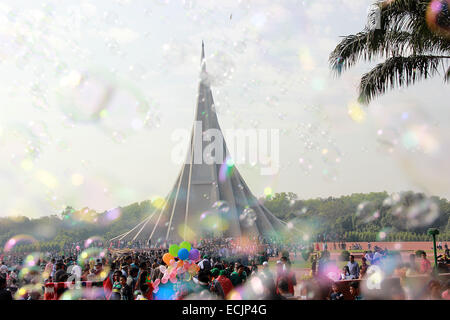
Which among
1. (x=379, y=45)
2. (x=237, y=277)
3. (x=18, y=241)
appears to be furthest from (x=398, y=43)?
(x=18, y=241)

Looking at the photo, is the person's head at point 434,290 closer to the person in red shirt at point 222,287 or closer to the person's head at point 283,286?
the person's head at point 283,286

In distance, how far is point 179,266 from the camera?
327 inches

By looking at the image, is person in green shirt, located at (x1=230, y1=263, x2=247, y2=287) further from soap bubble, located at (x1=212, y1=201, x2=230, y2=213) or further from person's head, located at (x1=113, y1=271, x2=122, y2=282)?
soap bubble, located at (x1=212, y1=201, x2=230, y2=213)

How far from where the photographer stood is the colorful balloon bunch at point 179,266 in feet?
25.7

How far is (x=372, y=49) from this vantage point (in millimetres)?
9297

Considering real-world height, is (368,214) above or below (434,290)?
above

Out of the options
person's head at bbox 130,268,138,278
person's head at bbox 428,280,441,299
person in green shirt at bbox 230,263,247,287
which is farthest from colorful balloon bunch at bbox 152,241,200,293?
person's head at bbox 428,280,441,299

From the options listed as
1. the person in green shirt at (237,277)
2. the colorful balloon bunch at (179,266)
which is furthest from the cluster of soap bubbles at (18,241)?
the person in green shirt at (237,277)

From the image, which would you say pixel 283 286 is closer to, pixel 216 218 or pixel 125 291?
pixel 125 291

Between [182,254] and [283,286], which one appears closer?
[283,286]

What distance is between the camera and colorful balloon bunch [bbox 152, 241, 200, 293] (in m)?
7.83
